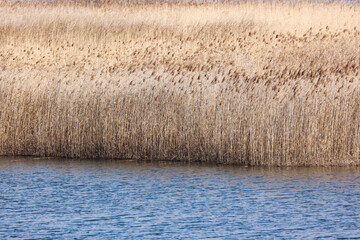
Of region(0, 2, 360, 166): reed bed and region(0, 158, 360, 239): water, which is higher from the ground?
region(0, 2, 360, 166): reed bed

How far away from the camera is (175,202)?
346 inches

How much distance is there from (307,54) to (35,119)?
852 centimetres

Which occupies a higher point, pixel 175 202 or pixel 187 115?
pixel 187 115

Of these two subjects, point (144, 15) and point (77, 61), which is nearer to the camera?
point (77, 61)

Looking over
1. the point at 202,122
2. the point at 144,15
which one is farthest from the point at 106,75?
the point at 144,15

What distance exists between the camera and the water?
24.4 feet

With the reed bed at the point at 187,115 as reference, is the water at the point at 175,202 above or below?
below

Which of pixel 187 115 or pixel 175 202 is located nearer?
pixel 175 202

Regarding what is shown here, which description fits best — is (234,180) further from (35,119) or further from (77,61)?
(77,61)

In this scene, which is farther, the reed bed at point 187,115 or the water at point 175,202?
the reed bed at point 187,115

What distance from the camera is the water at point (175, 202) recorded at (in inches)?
293

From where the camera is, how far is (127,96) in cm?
1270

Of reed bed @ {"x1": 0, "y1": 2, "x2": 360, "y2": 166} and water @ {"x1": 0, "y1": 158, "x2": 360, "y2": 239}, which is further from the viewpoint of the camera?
reed bed @ {"x1": 0, "y1": 2, "x2": 360, "y2": 166}

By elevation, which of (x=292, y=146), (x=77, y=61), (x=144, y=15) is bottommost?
(x=292, y=146)
